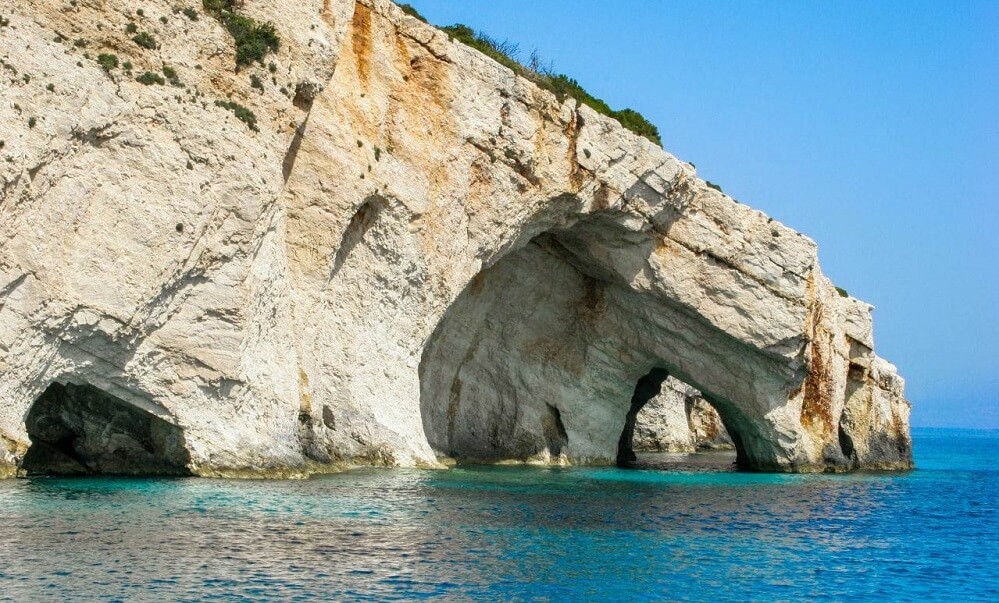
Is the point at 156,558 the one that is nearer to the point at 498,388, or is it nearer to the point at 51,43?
the point at 51,43

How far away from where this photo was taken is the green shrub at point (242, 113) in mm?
23956

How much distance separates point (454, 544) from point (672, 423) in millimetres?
43782

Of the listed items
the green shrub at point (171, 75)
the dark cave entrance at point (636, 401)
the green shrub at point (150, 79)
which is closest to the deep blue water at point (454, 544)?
the green shrub at point (150, 79)

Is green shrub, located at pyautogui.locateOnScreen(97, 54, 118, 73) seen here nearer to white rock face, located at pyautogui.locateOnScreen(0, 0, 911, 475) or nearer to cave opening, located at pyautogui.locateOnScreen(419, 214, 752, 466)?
white rock face, located at pyautogui.locateOnScreen(0, 0, 911, 475)

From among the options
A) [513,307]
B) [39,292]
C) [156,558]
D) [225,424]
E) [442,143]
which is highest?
[442,143]

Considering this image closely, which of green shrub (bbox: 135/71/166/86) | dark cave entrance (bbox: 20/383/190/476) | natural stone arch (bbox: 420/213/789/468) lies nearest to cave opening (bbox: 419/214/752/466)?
natural stone arch (bbox: 420/213/789/468)

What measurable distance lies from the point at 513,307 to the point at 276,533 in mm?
22195

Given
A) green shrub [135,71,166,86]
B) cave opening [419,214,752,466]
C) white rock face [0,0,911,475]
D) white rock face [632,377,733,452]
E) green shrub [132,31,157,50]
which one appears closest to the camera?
white rock face [0,0,911,475]

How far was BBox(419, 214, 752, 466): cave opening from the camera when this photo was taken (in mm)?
36719

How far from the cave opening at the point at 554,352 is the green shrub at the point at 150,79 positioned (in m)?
15.0

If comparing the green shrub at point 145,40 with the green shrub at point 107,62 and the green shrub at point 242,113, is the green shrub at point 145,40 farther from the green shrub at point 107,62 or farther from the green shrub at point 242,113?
the green shrub at point 242,113

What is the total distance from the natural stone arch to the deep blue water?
1030cm

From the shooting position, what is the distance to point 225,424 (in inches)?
931

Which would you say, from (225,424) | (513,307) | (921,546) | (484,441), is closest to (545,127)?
(513,307)
